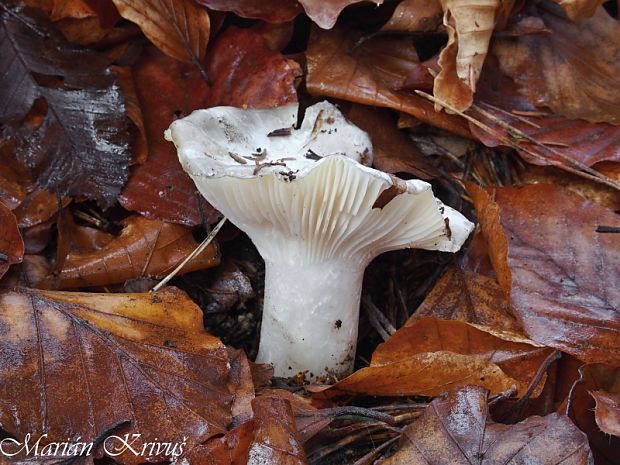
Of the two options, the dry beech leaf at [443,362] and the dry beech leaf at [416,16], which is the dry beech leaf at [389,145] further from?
the dry beech leaf at [443,362]

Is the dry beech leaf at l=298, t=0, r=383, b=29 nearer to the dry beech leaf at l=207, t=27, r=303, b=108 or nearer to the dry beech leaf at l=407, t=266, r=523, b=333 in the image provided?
the dry beech leaf at l=207, t=27, r=303, b=108

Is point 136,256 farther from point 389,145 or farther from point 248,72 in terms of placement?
point 389,145

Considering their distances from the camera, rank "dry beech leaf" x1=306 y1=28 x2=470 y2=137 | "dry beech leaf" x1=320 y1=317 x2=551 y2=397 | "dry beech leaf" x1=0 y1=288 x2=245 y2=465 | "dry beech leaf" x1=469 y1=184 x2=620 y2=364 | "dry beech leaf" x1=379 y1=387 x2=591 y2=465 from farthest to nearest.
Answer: "dry beech leaf" x1=306 y1=28 x2=470 y2=137, "dry beech leaf" x1=469 y1=184 x2=620 y2=364, "dry beech leaf" x1=320 y1=317 x2=551 y2=397, "dry beech leaf" x1=0 y1=288 x2=245 y2=465, "dry beech leaf" x1=379 y1=387 x2=591 y2=465

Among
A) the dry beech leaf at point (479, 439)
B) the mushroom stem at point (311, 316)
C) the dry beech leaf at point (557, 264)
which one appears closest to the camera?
the dry beech leaf at point (479, 439)

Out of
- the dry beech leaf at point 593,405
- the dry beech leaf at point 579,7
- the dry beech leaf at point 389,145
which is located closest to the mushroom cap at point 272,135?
the dry beech leaf at point 389,145

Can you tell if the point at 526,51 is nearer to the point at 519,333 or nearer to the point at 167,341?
the point at 519,333

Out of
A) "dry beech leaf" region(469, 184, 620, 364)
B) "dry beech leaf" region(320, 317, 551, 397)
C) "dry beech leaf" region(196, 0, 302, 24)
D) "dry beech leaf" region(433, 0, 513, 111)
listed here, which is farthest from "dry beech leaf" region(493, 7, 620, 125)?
"dry beech leaf" region(320, 317, 551, 397)
